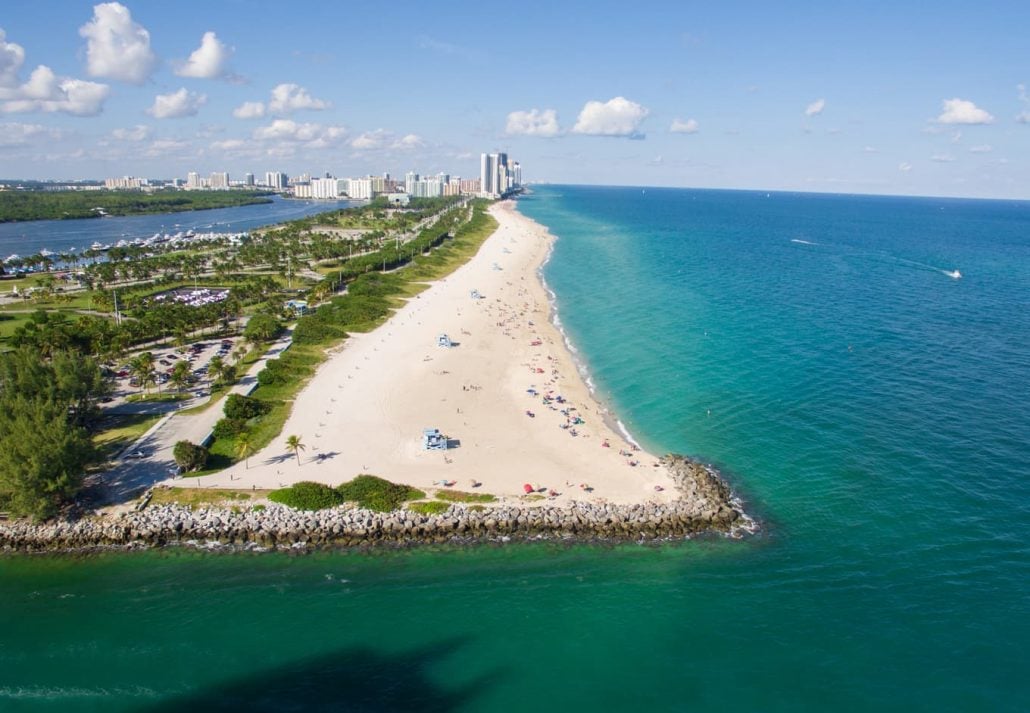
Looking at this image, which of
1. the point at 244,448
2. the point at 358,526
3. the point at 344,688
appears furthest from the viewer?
the point at 244,448

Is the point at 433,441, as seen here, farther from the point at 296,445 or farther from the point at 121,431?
the point at 121,431

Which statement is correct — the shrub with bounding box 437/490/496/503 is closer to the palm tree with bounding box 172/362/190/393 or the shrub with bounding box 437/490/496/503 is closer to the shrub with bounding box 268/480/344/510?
the shrub with bounding box 268/480/344/510

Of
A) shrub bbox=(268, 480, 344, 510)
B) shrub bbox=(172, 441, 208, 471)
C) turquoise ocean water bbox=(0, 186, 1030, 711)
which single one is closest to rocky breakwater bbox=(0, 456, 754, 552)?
shrub bbox=(268, 480, 344, 510)

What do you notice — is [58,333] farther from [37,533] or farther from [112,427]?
[37,533]

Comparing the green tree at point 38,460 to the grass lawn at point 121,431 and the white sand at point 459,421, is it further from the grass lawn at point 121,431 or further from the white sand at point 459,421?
the white sand at point 459,421

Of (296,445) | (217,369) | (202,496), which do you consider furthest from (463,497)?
(217,369)

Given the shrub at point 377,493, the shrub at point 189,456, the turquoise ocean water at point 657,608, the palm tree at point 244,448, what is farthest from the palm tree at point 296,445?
the turquoise ocean water at point 657,608

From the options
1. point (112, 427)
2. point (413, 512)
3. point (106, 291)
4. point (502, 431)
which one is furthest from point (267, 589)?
point (106, 291)
